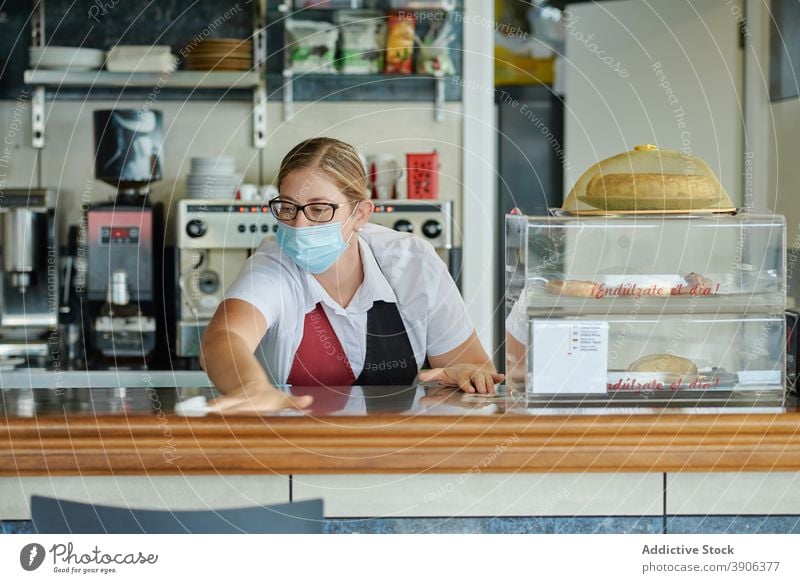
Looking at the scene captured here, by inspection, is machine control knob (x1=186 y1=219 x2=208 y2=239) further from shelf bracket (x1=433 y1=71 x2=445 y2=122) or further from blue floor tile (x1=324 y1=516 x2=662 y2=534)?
blue floor tile (x1=324 y1=516 x2=662 y2=534)

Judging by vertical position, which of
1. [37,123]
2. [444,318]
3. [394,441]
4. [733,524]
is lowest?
[733,524]

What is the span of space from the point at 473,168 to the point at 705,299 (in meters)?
2.35

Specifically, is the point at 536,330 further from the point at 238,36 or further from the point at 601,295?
the point at 238,36

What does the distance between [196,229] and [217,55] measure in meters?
0.63

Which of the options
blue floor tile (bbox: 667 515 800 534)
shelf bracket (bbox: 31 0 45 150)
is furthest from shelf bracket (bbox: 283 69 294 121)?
blue floor tile (bbox: 667 515 800 534)

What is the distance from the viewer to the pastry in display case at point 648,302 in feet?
4.27

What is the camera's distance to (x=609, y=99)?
12.9ft

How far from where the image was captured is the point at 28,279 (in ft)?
10.9

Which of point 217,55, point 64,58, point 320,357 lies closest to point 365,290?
point 320,357

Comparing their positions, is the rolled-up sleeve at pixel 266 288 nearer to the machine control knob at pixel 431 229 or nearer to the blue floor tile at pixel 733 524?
the blue floor tile at pixel 733 524

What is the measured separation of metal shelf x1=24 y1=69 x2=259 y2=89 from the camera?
Answer: 3.41m

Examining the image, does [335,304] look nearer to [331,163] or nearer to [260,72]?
[331,163]
